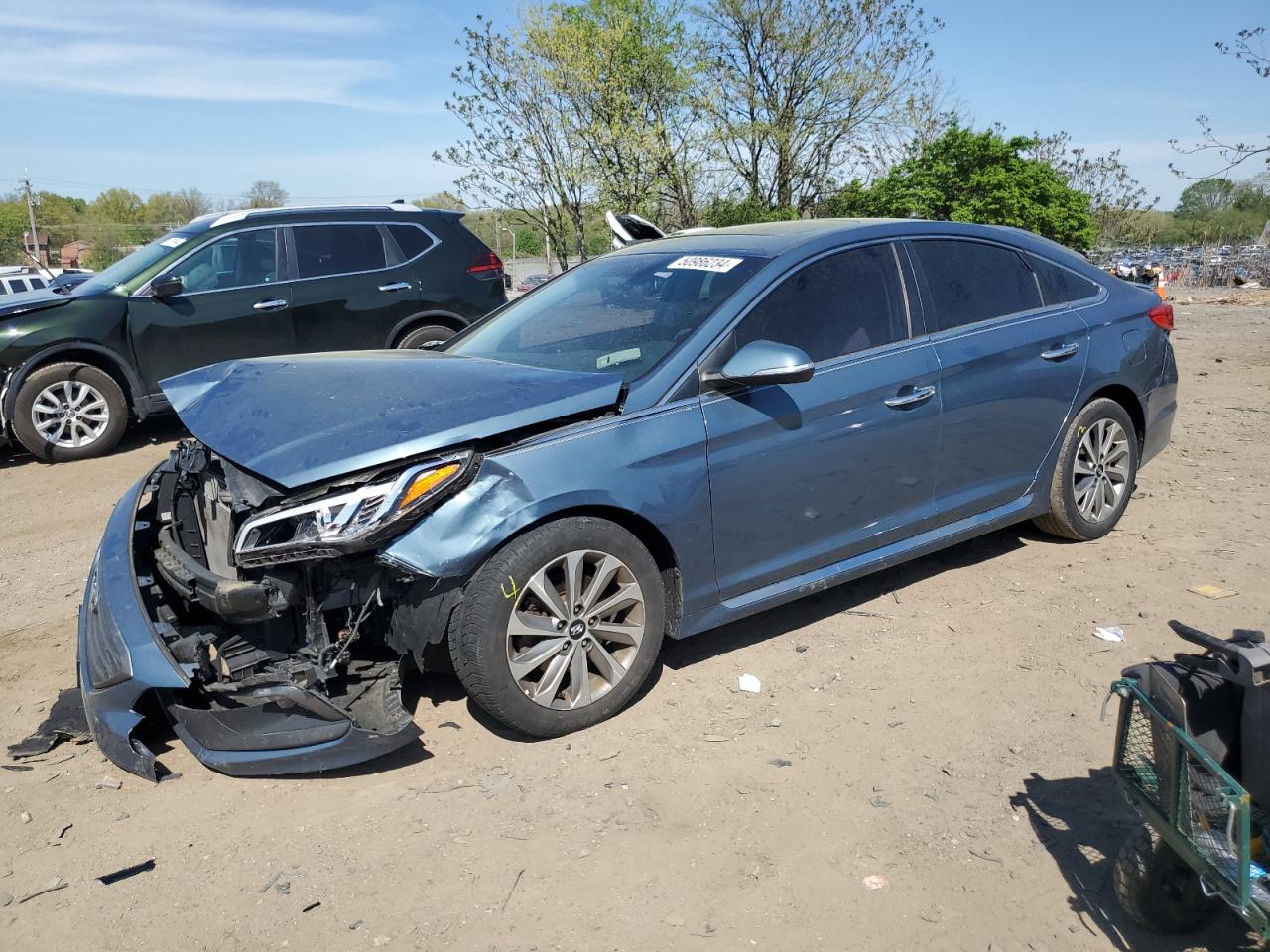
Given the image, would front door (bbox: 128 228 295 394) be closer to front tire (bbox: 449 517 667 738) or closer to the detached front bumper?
the detached front bumper

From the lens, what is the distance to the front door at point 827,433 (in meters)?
3.92

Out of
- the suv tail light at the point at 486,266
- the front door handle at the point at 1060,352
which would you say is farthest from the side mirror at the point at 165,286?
the front door handle at the point at 1060,352

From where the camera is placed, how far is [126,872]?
120 inches

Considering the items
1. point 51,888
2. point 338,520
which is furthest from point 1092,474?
point 51,888

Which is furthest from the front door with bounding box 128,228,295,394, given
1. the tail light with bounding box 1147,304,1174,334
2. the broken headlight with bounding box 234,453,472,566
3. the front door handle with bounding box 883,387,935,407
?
the tail light with bounding box 1147,304,1174,334

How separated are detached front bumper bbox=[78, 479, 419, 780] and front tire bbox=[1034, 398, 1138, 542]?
351 cm

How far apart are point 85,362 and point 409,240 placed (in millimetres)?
2873

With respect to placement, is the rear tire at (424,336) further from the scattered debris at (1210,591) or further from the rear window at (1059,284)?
the scattered debris at (1210,591)

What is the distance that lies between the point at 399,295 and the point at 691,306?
17.9 feet

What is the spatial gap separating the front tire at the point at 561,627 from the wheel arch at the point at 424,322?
232 inches

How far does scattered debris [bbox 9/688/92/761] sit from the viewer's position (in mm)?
3719

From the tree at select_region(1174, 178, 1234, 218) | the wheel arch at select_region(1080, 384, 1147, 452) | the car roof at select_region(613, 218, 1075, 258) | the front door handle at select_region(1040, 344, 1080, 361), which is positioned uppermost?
the tree at select_region(1174, 178, 1234, 218)

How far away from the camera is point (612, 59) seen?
16594 millimetres

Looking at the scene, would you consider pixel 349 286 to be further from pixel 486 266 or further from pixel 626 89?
pixel 626 89
